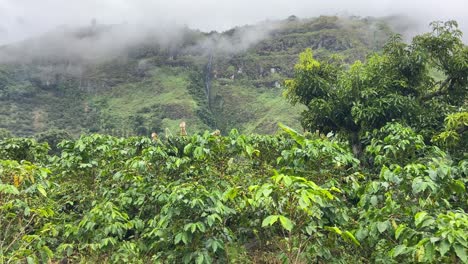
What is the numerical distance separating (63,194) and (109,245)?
237 centimetres

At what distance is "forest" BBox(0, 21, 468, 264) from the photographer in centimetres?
344

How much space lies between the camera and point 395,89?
9.30 meters

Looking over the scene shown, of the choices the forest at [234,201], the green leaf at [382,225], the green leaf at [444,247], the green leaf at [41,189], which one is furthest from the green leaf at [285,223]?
the green leaf at [41,189]

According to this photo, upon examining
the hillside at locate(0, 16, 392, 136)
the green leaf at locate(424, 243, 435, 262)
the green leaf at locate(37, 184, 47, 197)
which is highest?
the green leaf at locate(37, 184, 47, 197)

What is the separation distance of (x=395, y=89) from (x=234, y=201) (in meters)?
6.35

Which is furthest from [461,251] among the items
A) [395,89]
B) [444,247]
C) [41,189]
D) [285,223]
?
[395,89]

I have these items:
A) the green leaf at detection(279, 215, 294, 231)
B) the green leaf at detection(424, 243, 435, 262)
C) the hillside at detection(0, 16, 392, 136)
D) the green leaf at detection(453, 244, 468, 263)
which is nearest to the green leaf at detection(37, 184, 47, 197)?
the green leaf at detection(279, 215, 294, 231)

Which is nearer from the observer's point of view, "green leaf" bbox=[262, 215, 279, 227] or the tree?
"green leaf" bbox=[262, 215, 279, 227]

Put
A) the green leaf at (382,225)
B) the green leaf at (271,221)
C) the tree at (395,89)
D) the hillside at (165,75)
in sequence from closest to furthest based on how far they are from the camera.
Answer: the green leaf at (271,221) → the green leaf at (382,225) → the tree at (395,89) → the hillside at (165,75)

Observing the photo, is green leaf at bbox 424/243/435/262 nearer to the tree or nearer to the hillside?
the tree

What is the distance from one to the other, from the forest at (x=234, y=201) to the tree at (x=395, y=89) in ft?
3.63

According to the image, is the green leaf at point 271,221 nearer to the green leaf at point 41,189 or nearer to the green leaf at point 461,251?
the green leaf at point 461,251

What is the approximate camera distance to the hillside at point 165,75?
100 m

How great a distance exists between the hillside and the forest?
71088mm
